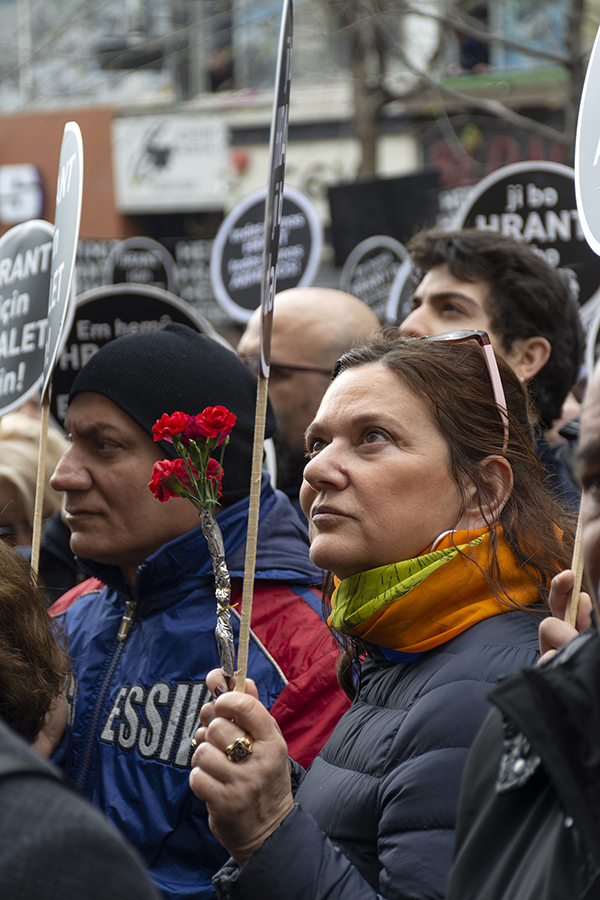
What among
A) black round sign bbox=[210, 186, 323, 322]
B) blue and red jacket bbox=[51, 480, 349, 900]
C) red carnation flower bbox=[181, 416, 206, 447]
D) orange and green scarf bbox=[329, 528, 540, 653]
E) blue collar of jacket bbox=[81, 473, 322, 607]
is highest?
black round sign bbox=[210, 186, 323, 322]

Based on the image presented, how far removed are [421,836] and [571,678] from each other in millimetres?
460

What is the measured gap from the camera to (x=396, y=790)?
5.03ft

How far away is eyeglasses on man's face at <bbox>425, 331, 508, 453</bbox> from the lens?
6.46 feet

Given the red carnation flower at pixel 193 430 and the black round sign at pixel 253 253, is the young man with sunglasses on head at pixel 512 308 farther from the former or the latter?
the black round sign at pixel 253 253

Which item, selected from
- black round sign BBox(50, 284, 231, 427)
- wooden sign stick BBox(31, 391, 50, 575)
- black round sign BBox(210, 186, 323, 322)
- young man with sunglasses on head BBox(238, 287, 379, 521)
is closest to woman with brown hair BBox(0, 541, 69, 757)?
wooden sign stick BBox(31, 391, 50, 575)

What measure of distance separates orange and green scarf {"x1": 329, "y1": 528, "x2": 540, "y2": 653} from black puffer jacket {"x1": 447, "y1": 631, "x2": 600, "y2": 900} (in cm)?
50

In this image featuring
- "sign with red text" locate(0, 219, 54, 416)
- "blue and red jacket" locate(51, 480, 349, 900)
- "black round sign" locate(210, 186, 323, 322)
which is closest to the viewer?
"blue and red jacket" locate(51, 480, 349, 900)

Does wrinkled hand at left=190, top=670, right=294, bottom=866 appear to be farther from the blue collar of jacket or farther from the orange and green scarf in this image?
the blue collar of jacket

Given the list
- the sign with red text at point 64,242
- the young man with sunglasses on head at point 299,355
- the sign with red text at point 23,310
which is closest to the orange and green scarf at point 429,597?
the sign with red text at point 64,242

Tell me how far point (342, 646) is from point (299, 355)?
1.75 metres

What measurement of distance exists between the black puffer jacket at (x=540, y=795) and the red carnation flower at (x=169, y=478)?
683 millimetres

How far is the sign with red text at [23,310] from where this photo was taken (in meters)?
2.98

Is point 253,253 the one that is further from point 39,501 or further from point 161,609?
point 161,609

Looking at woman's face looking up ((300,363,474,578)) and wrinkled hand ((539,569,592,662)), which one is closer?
wrinkled hand ((539,569,592,662))
